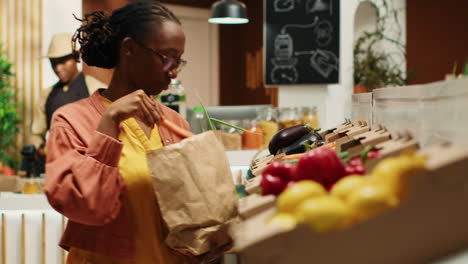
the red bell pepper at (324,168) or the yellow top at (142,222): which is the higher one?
the red bell pepper at (324,168)

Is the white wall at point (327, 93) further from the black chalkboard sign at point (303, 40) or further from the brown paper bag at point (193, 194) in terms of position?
the brown paper bag at point (193, 194)

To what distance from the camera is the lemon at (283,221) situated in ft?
2.39

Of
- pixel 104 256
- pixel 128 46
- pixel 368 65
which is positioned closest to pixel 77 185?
pixel 104 256

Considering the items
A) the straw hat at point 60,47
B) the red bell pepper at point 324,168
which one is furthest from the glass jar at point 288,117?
the red bell pepper at point 324,168

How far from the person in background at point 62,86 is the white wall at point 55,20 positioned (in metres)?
0.90

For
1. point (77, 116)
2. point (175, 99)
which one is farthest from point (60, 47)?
point (77, 116)

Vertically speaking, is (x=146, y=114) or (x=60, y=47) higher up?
(x=60, y=47)

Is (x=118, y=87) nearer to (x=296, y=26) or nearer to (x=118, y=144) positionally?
(x=118, y=144)

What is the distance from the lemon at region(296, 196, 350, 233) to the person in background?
454 centimetres

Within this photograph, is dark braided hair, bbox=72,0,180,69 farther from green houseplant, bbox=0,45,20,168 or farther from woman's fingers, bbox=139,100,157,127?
green houseplant, bbox=0,45,20,168

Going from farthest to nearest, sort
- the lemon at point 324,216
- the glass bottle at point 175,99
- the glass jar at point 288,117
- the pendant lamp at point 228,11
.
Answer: the pendant lamp at point 228,11 → the glass jar at point 288,117 → the glass bottle at point 175,99 → the lemon at point 324,216

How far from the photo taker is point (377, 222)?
73 cm

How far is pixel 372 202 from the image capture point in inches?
28.4

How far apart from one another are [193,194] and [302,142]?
17.5 inches
